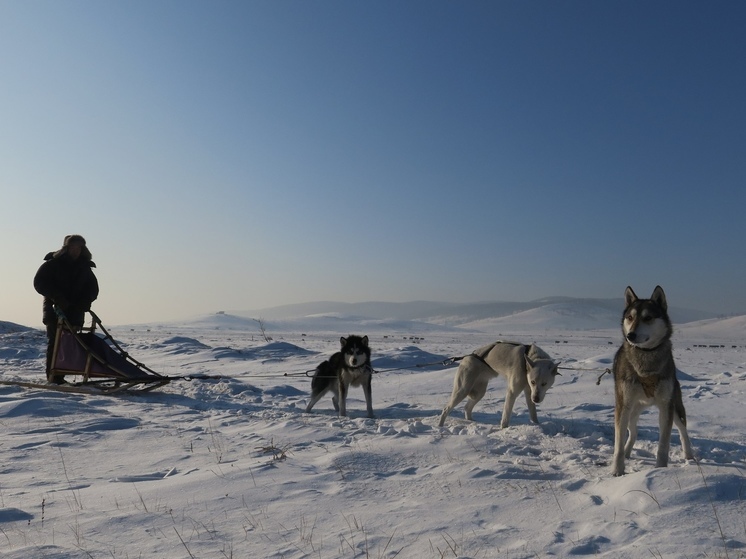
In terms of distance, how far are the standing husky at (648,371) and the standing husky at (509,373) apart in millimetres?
1700

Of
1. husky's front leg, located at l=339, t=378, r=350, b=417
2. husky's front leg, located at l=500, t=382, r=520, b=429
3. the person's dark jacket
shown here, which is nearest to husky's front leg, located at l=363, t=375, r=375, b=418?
husky's front leg, located at l=339, t=378, r=350, b=417

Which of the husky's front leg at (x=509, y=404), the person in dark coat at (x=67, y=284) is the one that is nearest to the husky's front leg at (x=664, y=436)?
the husky's front leg at (x=509, y=404)

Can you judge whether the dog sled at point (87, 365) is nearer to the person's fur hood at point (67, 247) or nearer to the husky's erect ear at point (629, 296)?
the person's fur hood at point (67, 247)

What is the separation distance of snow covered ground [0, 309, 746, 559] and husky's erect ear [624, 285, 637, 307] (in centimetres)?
133

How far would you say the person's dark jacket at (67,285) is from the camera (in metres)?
8.99

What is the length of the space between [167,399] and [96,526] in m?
5.80

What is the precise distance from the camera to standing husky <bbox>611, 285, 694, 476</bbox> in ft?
14.1

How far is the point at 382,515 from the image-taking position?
3334mm

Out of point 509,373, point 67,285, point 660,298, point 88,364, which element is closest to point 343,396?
point 509,373

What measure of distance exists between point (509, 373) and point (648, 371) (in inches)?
107

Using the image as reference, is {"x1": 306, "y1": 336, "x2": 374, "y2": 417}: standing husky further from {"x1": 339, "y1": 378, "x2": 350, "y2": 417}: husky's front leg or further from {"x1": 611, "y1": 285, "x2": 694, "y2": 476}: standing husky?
{"x1": 611, "y1": 285, "x2": 694, "y2": 476}: standing husky

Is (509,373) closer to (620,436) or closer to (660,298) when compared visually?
(620,436)

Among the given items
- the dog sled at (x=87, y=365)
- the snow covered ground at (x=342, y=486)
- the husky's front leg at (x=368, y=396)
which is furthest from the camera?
the dog sled at (x=87, y=365)

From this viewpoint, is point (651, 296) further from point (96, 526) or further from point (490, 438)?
point (96, 526)
